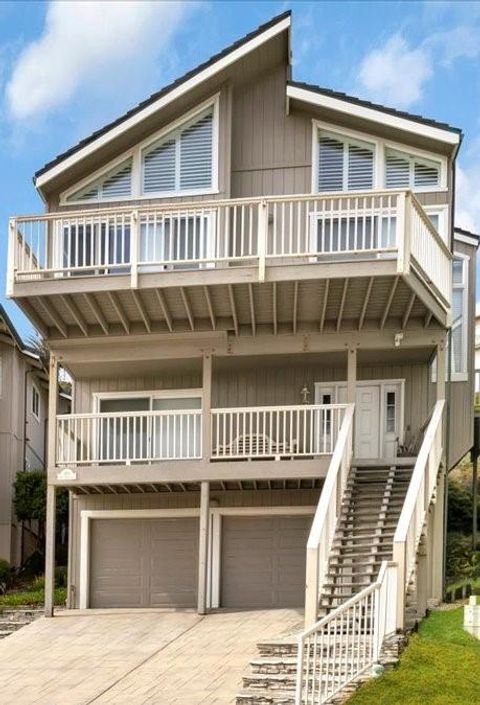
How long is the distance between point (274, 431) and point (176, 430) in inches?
76.1

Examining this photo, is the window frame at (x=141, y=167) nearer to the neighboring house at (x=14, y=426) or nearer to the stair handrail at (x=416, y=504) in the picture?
the stair handrail at (x=416, y=504)

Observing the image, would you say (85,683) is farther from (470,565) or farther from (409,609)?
(470,565)

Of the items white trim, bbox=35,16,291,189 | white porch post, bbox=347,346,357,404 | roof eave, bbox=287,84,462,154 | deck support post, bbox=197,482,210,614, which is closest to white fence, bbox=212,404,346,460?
white porch post, bbox=347,346,357,404

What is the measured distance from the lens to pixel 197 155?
79.6ft

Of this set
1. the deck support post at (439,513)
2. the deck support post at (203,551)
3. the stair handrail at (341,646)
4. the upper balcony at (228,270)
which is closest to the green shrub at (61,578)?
the deck support post at (203,551)

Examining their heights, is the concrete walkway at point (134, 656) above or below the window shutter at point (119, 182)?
below

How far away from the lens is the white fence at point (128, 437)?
22.7 metres

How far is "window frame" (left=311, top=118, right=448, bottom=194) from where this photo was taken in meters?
23.6

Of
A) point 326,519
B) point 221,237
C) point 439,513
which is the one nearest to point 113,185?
point 221,237

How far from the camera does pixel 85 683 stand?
16656 mm

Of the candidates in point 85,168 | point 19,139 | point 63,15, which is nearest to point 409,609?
point 85,168

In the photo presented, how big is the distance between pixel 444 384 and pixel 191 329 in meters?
4.79

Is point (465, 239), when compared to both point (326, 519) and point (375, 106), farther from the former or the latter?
point (326, 519)

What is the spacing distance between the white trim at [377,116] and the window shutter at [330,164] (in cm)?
89
